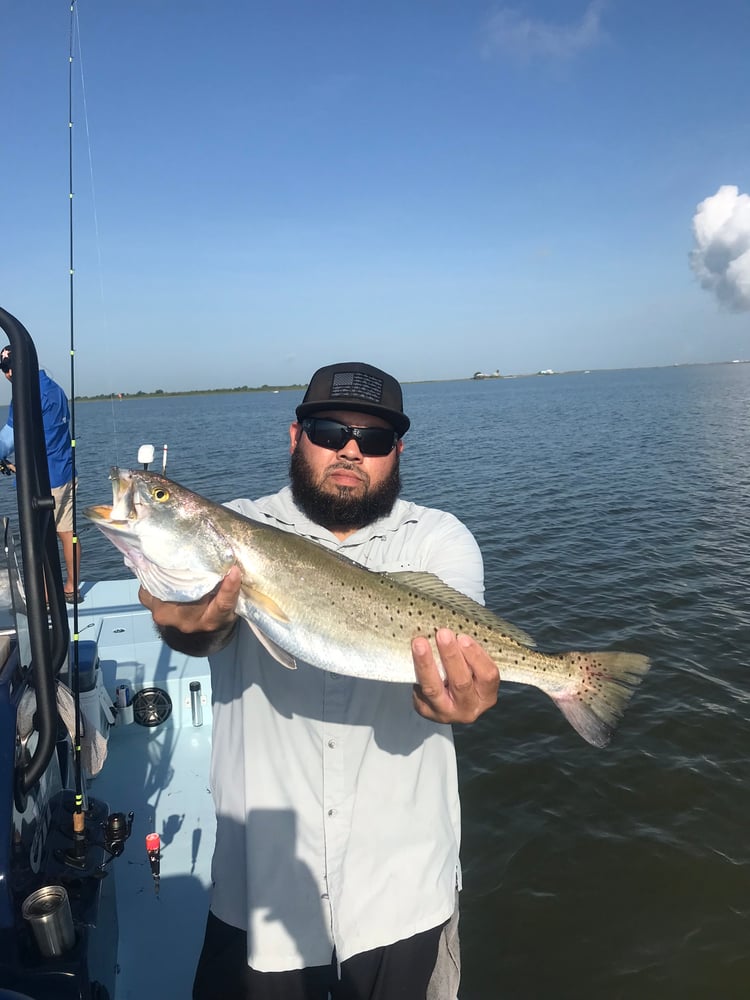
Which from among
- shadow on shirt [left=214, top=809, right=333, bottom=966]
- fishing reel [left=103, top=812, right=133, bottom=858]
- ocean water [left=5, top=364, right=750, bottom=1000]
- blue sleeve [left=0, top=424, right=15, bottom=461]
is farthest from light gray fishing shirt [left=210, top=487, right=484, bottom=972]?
blue sleeve [left=0, top=424, right=15, bottom=461]

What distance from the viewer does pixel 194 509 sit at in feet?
10.7

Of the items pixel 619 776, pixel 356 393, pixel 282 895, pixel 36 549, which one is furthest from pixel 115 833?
pixel 619 776

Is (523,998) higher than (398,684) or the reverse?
the reverse

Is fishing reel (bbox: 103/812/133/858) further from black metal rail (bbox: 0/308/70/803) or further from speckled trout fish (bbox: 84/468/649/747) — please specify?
speckled trout fish (bbox: 84/468/649/747)

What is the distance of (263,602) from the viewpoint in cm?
321

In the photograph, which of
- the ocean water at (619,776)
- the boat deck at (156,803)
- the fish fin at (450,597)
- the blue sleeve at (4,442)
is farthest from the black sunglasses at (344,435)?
the blue sleeve at (4,442)

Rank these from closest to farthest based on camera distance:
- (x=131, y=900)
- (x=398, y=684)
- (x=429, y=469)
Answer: (x=398, y=684), (x=131, y=900), (x=429, y=469)

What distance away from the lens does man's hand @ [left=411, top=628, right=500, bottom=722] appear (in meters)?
2.98

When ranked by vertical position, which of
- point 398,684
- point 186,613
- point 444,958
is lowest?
point 444,958

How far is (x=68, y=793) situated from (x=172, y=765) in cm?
251

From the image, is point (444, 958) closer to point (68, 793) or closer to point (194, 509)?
point (68, 793)

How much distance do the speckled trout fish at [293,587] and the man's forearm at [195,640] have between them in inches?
6.2

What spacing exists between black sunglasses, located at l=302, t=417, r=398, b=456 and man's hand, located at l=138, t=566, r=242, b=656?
38.9 inches

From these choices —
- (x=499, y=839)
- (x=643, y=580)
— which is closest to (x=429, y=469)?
→ (x=643, y=580)
